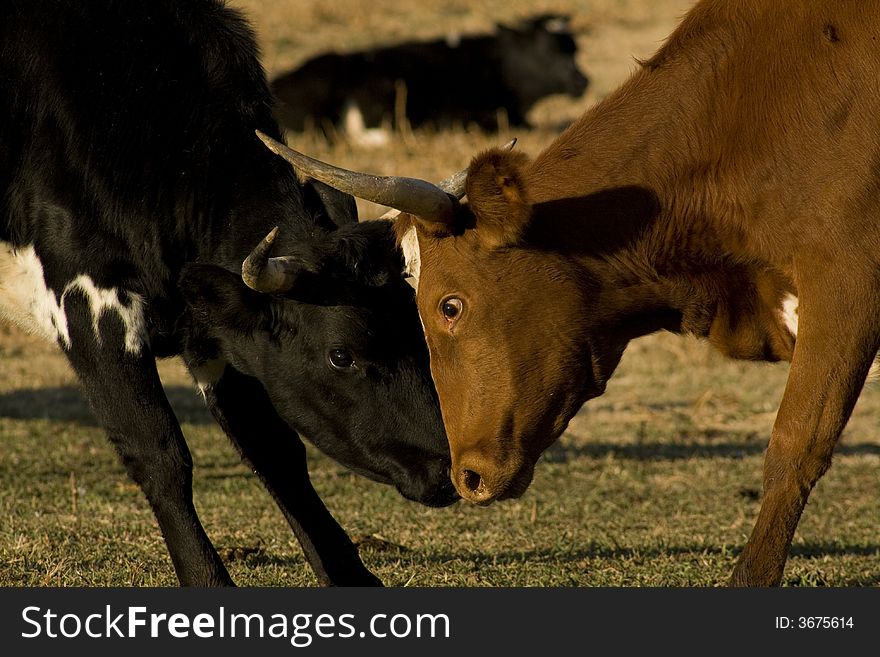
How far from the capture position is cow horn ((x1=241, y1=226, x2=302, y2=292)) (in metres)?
5.00

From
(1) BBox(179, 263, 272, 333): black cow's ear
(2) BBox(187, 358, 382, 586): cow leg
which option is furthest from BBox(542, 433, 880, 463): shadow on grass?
(1) BBox(179, 263, 272, 333): black cow's ear

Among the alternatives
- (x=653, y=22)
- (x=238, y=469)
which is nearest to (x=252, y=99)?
(x=238, y=469)

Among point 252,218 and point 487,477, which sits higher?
point 252,218

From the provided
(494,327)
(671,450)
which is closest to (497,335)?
(494,327)

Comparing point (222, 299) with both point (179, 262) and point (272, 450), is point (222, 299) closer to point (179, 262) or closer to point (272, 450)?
point (179, 262)

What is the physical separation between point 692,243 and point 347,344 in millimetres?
1280

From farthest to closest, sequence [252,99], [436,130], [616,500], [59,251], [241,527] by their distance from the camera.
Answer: [436,130] → [616,500] → [241,527] → [252,99] → [59,251]

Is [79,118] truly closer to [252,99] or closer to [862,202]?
[252,99]

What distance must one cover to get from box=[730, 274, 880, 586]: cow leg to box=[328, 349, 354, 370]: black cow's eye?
1538 millimetres

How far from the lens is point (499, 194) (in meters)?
4.59

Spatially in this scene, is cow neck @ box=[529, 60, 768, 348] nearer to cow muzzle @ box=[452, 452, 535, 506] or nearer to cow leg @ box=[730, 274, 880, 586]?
cow leg @ box=[730, 274, 880, 586]

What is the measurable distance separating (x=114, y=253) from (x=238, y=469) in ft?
10.4

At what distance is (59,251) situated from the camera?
17.2ft

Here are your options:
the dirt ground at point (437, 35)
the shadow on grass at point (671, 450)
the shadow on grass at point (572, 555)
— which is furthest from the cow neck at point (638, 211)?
the dirt ground at point (437, 35)
